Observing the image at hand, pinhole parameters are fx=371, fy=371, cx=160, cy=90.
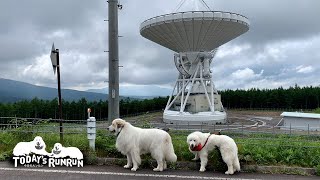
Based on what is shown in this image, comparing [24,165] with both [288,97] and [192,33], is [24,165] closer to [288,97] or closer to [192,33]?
[192,33]

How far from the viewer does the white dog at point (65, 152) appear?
8.80 m

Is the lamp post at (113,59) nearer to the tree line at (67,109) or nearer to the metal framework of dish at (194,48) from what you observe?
the metal framework of dish at (194,48)

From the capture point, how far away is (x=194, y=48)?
47.4 metres

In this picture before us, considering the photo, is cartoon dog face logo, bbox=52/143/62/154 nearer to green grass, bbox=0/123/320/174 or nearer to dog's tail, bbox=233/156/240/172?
green grass, bbox=0/123/320/174

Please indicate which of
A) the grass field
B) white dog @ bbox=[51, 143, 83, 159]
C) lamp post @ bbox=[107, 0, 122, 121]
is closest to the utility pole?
lamp post @ bbox=[107, 0, 122, 121]

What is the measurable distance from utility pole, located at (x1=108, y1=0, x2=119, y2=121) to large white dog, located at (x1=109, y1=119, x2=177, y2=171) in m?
2.75

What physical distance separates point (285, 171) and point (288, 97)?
3537 inches

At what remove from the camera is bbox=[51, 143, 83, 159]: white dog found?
880 centimetres

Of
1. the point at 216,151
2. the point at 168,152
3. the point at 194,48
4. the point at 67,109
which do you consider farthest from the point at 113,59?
the point at 67,109

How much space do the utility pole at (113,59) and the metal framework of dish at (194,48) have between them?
31.9m

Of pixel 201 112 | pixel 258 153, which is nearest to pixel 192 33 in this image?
pixel 201 112

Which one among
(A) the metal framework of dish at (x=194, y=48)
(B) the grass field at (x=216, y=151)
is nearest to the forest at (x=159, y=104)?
(A) the metal framework of dish at (x=194, y=48)

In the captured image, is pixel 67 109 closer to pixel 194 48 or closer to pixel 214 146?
pixel 194 48

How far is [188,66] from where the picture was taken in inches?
1970
